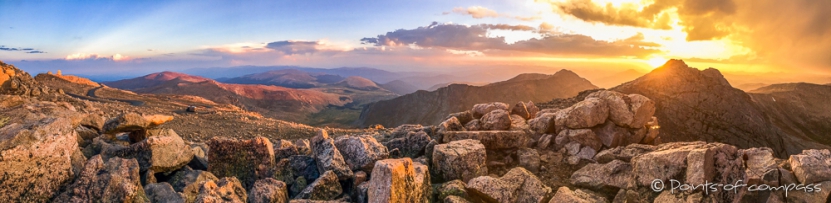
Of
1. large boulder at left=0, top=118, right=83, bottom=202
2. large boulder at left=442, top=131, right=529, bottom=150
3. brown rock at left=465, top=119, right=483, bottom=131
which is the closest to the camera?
large boulder at left=0, top=118, right=83, bottom=202

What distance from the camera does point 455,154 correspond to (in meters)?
8.90

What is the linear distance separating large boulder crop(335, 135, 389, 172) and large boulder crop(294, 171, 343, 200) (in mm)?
888

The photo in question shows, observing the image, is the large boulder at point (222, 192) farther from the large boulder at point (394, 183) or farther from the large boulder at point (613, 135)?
the large boulder at point (613, 135)

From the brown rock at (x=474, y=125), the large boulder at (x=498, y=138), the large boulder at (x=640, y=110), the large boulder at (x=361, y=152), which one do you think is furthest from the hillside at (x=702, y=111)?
the large boulder at (x=361, y=152)

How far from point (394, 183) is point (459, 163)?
2.56 meters

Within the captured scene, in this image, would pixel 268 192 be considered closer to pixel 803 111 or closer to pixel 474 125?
pixel 474 125

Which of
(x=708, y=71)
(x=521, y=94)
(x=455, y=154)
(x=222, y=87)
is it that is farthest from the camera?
(x=222, y=87)

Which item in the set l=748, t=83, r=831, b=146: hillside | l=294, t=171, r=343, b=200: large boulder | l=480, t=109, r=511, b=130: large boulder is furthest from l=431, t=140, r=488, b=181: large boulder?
l=748, t=83, r=831, b=146: hillside

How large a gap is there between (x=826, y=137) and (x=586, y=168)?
63.3 metres

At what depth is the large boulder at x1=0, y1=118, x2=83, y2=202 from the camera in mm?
5934

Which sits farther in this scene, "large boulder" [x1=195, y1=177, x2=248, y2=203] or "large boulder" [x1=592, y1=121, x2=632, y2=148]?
"large boulder" [x1=592, y1=121, x2=632, y2=148]

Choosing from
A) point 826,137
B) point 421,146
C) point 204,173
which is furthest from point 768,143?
point 204,173

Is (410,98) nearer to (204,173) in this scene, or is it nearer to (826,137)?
(826,137)

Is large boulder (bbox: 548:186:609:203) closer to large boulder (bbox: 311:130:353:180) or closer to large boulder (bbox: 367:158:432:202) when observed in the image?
large boulder (bbox: 367:158:432:202)
